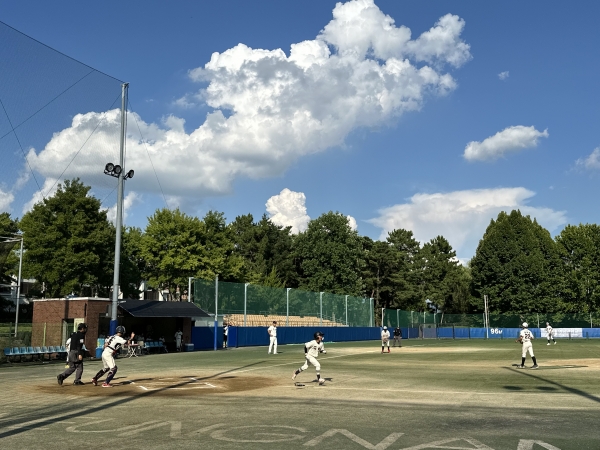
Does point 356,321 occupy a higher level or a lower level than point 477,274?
lower

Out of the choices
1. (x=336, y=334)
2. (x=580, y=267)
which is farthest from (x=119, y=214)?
(x=580, y=267)

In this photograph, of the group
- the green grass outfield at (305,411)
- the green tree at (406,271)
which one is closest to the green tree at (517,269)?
the green tree at (406,271)

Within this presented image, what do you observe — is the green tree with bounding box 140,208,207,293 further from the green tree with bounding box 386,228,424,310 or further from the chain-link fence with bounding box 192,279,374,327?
the green tree with bounding box 386,228,424,310

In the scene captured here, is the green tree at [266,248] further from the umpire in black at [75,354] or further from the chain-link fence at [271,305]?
the umpire in black at [75,354]

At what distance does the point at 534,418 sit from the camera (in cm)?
1169

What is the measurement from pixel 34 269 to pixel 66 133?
110 feet

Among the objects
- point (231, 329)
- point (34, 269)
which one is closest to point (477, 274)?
point (231, 329)

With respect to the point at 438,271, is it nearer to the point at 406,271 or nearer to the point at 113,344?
the point at 406,271

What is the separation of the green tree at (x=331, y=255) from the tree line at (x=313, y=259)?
0.18 m

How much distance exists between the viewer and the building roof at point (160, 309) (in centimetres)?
3619

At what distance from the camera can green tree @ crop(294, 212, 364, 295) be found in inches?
3834

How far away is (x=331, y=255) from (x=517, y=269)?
29006mm

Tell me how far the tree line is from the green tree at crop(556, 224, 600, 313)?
0.15m

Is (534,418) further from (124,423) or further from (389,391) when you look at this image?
(124,423)
